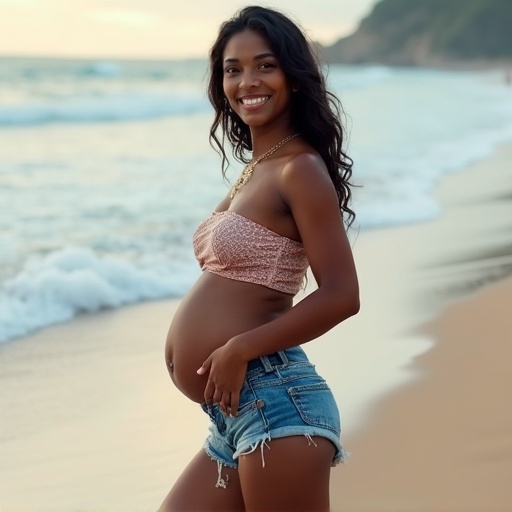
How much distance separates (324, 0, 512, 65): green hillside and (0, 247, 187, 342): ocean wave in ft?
326

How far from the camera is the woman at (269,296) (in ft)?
8.25

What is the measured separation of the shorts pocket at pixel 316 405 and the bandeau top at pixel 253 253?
0.28m

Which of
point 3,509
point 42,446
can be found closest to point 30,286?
point 42,446

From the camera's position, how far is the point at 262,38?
108 inches

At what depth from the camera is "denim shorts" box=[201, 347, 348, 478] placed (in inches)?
100

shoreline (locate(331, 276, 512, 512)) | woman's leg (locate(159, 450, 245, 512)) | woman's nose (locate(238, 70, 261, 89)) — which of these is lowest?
shoreline (locate(331, 276, 512, 512))

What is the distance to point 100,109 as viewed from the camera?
25078 mm

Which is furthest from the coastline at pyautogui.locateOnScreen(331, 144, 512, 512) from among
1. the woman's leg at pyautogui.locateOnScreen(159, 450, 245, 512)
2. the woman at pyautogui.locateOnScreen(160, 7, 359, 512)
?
the woman at pyautogui.locateOnScreen(160, 7, 359, 512)

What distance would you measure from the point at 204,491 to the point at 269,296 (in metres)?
0.64

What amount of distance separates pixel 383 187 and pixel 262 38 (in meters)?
9.36

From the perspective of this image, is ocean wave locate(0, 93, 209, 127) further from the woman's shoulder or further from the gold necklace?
the woman's shoulder

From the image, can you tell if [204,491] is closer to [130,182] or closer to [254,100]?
[254,100]

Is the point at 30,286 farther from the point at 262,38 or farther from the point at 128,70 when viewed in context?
the point at 128,70

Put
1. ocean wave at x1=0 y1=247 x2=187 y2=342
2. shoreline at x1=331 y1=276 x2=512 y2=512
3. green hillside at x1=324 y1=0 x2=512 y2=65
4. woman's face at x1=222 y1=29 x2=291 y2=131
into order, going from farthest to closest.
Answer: green hillside at x1=324 y1=0 x2=512 y2=65 < ocean wave at x1=0 y1=247 x2=187 y2=342 < shoreline at x1=331 y1=276 x2=512 y2=512 < woman's face at x1=222 y1=29 x2=291 y2=131
